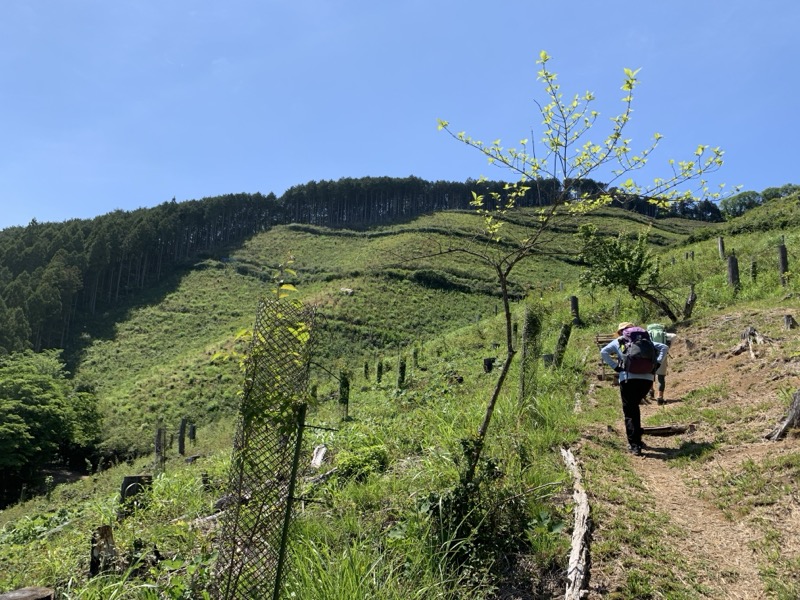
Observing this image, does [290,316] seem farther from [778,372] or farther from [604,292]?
[604,292]

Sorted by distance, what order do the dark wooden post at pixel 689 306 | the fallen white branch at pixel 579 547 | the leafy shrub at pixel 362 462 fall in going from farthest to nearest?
the dark wooden post at pixel 689 306 < the leafy shrub at pixel 362 462 < the fallen white branch at pixel 579 547

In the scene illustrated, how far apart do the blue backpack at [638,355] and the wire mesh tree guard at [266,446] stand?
4894mm

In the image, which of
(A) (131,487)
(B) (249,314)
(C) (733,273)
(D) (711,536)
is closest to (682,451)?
(D) (711,536)

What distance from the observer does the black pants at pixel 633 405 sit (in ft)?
20.9

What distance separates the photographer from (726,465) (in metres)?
5.52

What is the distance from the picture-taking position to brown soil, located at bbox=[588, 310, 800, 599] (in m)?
3.79

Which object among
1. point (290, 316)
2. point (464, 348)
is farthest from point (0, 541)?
point (464, 348)

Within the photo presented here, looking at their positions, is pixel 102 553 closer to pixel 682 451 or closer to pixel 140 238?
pixel 682 451

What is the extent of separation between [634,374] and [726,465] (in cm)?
142

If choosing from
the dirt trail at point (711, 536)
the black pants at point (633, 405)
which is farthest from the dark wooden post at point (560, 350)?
the dirt trail at point (711, 536)

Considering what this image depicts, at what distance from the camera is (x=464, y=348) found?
2327 centimetres

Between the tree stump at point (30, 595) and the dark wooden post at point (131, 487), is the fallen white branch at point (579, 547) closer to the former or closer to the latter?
the tree stump at point (30, 595)

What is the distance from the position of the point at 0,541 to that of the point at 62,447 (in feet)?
94.0

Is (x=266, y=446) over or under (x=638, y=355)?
under
